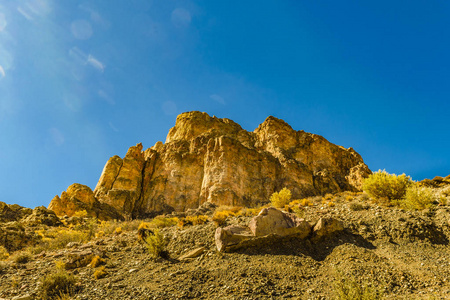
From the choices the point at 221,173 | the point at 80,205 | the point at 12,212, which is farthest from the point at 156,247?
the point at 221,173

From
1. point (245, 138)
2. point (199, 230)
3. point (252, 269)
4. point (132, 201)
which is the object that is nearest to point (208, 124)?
point (245, 138)

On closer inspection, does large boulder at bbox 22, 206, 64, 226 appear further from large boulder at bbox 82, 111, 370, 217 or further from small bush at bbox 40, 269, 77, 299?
small bush at bbox 40, 269, 77, 299

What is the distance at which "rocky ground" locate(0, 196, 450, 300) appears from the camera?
6.47 meters

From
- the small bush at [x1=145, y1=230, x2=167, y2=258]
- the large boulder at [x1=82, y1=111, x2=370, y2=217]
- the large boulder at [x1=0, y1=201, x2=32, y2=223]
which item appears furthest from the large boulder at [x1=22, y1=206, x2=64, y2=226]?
the small bush at [x1=145, y1=230, x2=167, y2=258]

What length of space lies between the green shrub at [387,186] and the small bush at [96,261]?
14.9m

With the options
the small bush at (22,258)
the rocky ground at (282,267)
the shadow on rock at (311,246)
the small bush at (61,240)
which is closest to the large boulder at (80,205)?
the small bush at (61,240)

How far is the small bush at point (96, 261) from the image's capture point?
9190 mm

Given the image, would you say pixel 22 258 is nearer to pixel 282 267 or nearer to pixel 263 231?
pixel 263 231

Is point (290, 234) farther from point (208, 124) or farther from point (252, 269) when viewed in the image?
point (208, 124)

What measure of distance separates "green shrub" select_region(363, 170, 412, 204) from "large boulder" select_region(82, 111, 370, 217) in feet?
73.7

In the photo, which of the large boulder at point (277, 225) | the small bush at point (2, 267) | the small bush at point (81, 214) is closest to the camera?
the small bush at point (2, 267)

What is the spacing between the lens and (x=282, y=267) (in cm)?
768

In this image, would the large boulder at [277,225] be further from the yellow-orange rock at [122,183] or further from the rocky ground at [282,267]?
the yellow-orange rock at [122,183]

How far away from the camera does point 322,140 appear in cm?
5031
